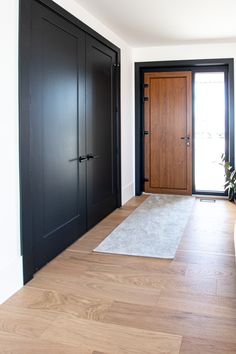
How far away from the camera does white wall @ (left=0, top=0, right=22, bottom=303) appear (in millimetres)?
2400

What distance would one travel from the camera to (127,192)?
5898 millimetres

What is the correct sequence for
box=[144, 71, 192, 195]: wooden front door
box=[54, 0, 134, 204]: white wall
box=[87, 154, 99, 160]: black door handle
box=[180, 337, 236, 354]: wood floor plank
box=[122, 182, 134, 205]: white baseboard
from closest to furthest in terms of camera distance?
box=[180, 337, 236, 354]: wood floor plank < box=[87, 154, 99, 160]: black door handle < box=[54, 0, 134, 204]: white wall < box=[122, 182, 134, 205]: white baseboard < box=[144, 71, 192, 195]: wooden front door

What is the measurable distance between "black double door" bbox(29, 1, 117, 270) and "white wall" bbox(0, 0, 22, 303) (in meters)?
0.24

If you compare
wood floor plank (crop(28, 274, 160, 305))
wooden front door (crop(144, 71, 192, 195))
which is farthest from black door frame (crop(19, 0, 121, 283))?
wooden front door (crop(144, 71, 192, 195))

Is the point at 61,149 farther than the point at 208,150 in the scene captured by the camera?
No

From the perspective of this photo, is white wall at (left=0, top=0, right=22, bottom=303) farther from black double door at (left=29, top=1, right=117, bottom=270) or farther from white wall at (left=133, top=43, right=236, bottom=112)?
white wall at (left=133, top=43, right=236, bottom=112)

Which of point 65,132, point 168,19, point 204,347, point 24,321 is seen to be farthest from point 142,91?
point 204,347

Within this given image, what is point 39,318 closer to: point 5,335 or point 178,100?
point 5,335

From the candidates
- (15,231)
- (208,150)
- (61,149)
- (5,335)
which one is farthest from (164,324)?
(208,150)

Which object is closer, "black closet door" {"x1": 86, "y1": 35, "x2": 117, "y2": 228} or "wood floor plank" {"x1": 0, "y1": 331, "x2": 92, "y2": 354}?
"wood floor plank" {"x1": 0, "y1": 331, "x2": 92, "y2": 354}

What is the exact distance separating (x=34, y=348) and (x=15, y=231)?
903 millimetres

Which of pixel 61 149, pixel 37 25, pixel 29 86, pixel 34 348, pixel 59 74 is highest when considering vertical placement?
pixel 37 25

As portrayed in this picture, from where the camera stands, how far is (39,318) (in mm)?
2182

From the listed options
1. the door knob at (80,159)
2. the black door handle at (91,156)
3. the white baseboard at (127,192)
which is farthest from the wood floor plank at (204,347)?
the white baseboard at (127,192)
